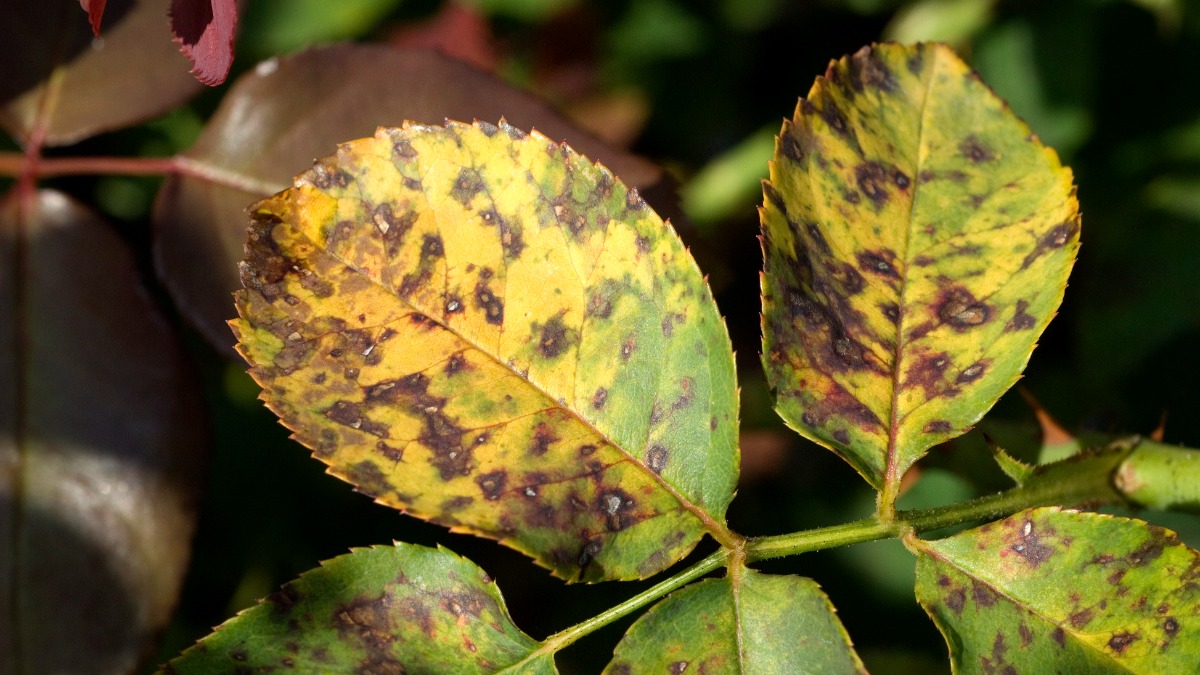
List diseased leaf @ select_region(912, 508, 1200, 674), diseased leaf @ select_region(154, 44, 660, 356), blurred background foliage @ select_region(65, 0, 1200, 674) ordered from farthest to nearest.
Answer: blurred background foliage @ select_region(65, 0, 1200, 674) → diseased leaf @ select_region(154, 44, 660, 356) → diseased leaf @ select_region(912, 508, 1200, 674)

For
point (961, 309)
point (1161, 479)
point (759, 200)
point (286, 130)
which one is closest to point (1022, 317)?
point (961, 309)

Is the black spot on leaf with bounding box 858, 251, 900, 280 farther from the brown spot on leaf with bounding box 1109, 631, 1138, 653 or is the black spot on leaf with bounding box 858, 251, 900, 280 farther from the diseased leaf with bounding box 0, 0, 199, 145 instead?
the diseased leaf with bounding box 0, 0, 199, 145

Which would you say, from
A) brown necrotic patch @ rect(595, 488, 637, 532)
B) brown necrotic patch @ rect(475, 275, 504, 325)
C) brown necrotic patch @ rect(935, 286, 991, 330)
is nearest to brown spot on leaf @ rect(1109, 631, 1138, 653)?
brown necrotic patch @ rect(935, 286, 991, 330)

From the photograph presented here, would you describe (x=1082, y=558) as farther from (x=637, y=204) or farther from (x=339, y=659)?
(x=339, y=659)

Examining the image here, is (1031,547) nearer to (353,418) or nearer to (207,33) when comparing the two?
(353,418)

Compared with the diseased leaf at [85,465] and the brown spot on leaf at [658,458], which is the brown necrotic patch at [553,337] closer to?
the brown spot on leaf at [658,458]

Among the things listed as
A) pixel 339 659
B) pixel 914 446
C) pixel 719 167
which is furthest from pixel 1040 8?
pixel 339 659
